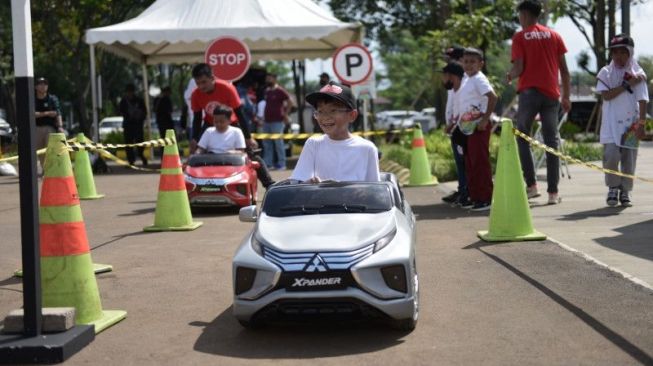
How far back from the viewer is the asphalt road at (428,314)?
5.92 metres

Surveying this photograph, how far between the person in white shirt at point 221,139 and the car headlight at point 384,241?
8127 mm

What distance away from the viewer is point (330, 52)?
30234 millimetres

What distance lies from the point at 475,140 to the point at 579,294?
5702 millimetres

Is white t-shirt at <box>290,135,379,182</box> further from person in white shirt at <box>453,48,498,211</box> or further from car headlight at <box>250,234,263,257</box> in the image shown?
A: person in white shirt at <box>453,48,498,211</box>

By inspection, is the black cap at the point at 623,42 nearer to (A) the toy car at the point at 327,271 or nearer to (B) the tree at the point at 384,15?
(A) the toy car at the point at 327,271

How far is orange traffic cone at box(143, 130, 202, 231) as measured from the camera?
12.0 meters

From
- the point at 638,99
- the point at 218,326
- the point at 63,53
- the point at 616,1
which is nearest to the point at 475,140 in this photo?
the point at 638,99

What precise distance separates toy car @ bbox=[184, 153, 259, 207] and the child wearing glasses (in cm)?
610

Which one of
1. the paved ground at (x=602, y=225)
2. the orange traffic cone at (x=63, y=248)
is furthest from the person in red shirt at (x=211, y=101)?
the orange traffic cone at (x=63, y=248)

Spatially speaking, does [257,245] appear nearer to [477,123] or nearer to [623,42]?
[477,123]

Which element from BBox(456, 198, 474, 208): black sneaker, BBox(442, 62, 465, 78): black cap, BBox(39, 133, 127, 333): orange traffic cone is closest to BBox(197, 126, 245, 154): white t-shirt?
BBox(442, 62, 465, 78): black cap

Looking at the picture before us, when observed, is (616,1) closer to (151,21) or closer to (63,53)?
(151,21)

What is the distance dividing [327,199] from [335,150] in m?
0.89

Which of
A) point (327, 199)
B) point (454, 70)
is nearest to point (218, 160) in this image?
point (454, 70)
